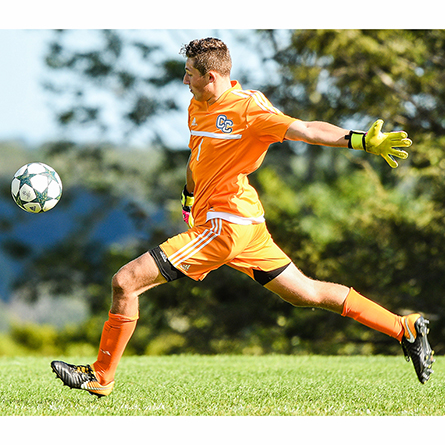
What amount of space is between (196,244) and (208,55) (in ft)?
4.41

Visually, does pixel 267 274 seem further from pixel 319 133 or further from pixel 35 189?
pixel 35 189

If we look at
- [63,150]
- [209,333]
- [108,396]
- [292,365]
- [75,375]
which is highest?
[63,150]

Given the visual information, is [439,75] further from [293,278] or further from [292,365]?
[293,278]

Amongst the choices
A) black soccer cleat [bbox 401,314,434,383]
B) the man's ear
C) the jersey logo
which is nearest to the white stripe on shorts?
the jersey logo

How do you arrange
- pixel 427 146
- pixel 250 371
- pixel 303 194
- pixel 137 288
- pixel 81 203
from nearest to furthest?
pixel 137 288 → pixel 250 371 → pixel 427 146 → pixel 303 194 → pixel 81 203

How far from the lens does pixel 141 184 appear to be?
17.1 m

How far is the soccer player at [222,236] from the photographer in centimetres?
415

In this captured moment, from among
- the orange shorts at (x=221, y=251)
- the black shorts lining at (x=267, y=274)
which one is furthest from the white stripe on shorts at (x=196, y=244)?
the black shorts lining at (x=267, y=274)

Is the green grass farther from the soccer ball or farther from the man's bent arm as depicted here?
the man's bent arm

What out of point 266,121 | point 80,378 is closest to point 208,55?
point 266,121

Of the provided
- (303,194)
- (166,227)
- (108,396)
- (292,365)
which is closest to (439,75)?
(303,194)

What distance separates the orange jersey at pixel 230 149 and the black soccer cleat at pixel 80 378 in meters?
1.36

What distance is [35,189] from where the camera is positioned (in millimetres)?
4836

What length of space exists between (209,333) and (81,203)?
5.67m
